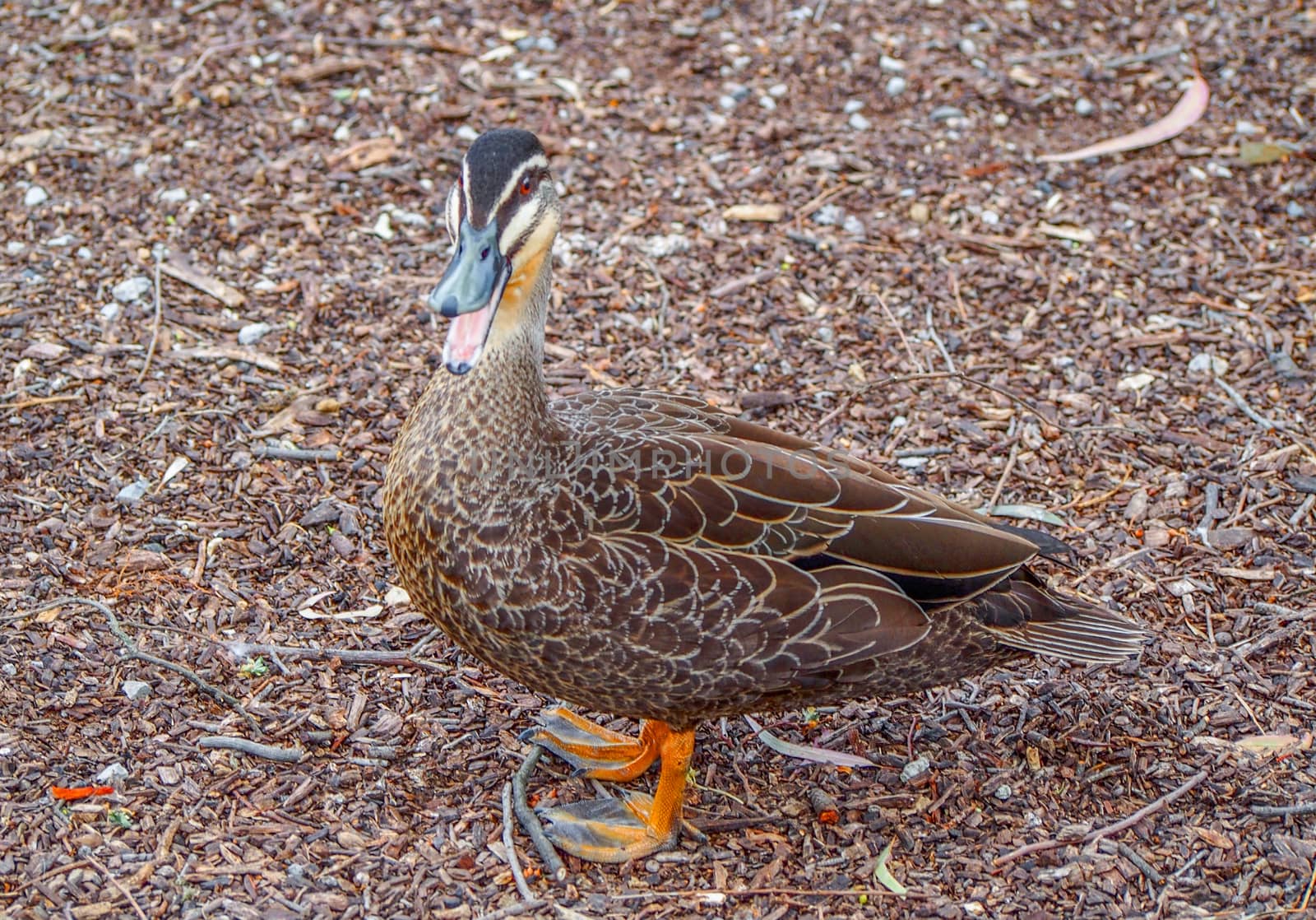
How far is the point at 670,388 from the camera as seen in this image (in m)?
5.54

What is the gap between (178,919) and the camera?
138 inches

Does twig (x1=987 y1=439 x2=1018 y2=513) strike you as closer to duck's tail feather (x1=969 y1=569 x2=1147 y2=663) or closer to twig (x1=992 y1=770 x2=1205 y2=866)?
duck's tail feather (x1=969 y1=569 x2=1147 y2=663)

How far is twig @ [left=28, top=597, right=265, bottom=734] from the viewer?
4164 millimetres

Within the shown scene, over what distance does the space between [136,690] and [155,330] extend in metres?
Answer: 1.93

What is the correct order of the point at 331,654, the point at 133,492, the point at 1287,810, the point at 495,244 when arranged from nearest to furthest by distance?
the point at 495,244
the point at 1287,810
the point at 331,654
the point at 133,492

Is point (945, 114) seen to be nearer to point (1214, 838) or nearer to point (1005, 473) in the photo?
point (1005, 473)

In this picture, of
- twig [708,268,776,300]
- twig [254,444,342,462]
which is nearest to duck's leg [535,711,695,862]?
twig [254,444,342,462]

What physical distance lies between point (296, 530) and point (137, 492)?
61cm

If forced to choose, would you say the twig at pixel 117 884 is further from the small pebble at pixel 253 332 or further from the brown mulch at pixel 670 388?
the small pebble at pixel 253 332

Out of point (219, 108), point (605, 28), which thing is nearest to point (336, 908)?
point (219, 108)

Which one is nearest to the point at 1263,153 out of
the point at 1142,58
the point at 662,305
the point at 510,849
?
the point at 1142,58

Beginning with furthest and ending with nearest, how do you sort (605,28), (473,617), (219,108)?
(605,28) < (219,108) < (473,617)

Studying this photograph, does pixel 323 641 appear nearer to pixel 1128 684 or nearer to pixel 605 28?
pixel 1128 684

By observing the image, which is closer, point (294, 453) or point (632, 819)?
point (632, 819)
